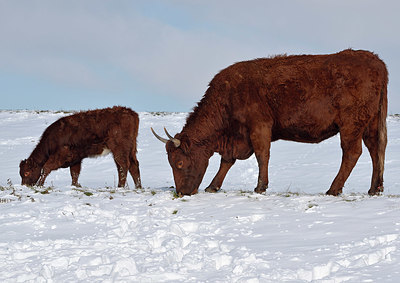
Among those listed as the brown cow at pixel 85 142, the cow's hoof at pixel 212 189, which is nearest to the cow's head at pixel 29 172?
the brown cow at pixel 85 142

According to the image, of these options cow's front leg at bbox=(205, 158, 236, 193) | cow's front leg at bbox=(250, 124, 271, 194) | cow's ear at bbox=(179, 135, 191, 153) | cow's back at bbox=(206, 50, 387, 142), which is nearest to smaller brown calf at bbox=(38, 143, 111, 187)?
cow's front leg at bbox=(205, 158, 236, 193)

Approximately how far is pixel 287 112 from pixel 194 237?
3393 millimetres

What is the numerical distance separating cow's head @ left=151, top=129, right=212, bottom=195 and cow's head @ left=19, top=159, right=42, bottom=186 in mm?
5123

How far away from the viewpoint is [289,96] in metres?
7.68

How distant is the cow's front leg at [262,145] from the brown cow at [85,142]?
4272mm

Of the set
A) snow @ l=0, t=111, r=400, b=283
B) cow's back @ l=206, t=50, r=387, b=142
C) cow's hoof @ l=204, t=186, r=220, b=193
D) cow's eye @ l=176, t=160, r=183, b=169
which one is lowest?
snow @ l=0, t=111, r=400, b=283

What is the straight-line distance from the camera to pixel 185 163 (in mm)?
8086

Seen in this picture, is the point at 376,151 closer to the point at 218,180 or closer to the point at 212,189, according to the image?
the point at 218,180

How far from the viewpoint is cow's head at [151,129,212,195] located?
26.4 feet

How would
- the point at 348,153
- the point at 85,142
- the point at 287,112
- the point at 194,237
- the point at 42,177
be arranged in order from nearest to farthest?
the point at 194,237 → the point at 348,153 → the point at 287,112 → the point at 42,177 → the point at 85,142

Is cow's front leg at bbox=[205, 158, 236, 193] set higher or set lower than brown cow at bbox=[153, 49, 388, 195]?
lower

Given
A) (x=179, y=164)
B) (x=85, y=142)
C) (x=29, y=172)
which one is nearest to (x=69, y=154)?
(x=85, y=142)

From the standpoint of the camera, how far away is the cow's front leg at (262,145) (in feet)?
25.4

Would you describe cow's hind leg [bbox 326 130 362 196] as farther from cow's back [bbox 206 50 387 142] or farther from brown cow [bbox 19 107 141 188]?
brown cow [bbox 19 107 141 188]
